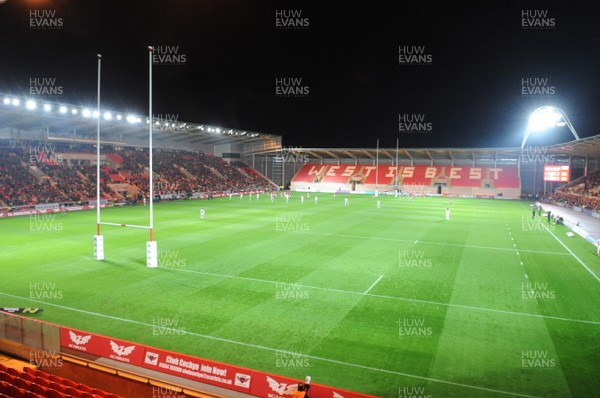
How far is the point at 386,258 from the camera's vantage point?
20391mm

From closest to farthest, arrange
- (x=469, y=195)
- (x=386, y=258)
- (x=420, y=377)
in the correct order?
1. (x=420, y=377)
2. (x=386, y=258)
3. (x=469, y=195)

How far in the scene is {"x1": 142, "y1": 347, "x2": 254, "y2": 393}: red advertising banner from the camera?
317 inches

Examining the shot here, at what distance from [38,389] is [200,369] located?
9.01 feet

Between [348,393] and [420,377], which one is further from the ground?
[348,393]

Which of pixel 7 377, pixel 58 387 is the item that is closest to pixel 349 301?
pixel 58 387

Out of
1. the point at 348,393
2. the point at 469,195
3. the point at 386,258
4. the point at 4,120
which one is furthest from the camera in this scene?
the point at 469,195

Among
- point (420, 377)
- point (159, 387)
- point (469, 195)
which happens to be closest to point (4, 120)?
point (159, 387)

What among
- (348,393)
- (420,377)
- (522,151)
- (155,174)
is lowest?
(420,377)

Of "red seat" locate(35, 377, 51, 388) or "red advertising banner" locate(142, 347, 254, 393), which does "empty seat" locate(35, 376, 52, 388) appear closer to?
"red seat" locate(35, 377, 51, 388)

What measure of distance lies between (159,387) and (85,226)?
24.9m

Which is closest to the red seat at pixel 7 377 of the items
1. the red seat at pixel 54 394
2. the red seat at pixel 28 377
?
the red seat at pixel 28 377

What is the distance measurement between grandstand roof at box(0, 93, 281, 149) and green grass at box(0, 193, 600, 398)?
16945mm

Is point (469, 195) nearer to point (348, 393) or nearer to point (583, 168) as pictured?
point (583, 168)

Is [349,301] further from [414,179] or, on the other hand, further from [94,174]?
[414,179]
